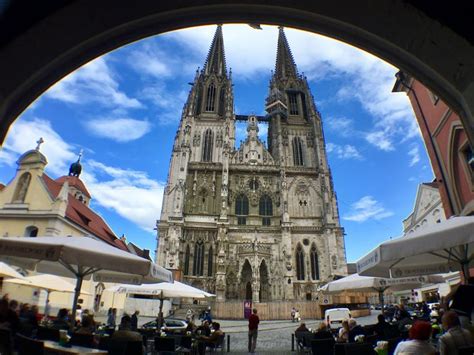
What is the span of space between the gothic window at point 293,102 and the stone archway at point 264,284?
81.7 feet

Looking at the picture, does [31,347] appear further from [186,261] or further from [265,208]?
[265,208]

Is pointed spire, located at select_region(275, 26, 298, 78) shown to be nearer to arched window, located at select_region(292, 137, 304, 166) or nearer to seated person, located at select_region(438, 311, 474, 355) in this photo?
arched window, located at select_region(292, 137, 304, 166)

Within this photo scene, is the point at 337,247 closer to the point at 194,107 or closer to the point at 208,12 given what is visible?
the point at 194,107

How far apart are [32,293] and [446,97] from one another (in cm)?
2144

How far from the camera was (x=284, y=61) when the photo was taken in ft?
176

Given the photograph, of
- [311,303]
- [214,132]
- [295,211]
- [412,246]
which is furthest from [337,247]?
[412,246]

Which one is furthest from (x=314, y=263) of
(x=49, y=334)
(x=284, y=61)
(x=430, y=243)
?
(x=284, y=61)

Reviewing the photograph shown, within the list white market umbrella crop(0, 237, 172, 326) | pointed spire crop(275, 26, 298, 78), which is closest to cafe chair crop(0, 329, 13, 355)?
white market umbrella crop(0, 237, 172, 326)

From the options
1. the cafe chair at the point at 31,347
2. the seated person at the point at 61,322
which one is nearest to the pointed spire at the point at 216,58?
the seated person at the point at 61,322

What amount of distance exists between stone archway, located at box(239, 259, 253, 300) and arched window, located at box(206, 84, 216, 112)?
2348cm

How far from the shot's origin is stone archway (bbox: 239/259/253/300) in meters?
33.2

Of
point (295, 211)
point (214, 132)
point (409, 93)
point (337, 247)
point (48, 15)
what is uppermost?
point (214, 132)

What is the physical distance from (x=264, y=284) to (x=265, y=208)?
384 inches

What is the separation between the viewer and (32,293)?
56.4ft
